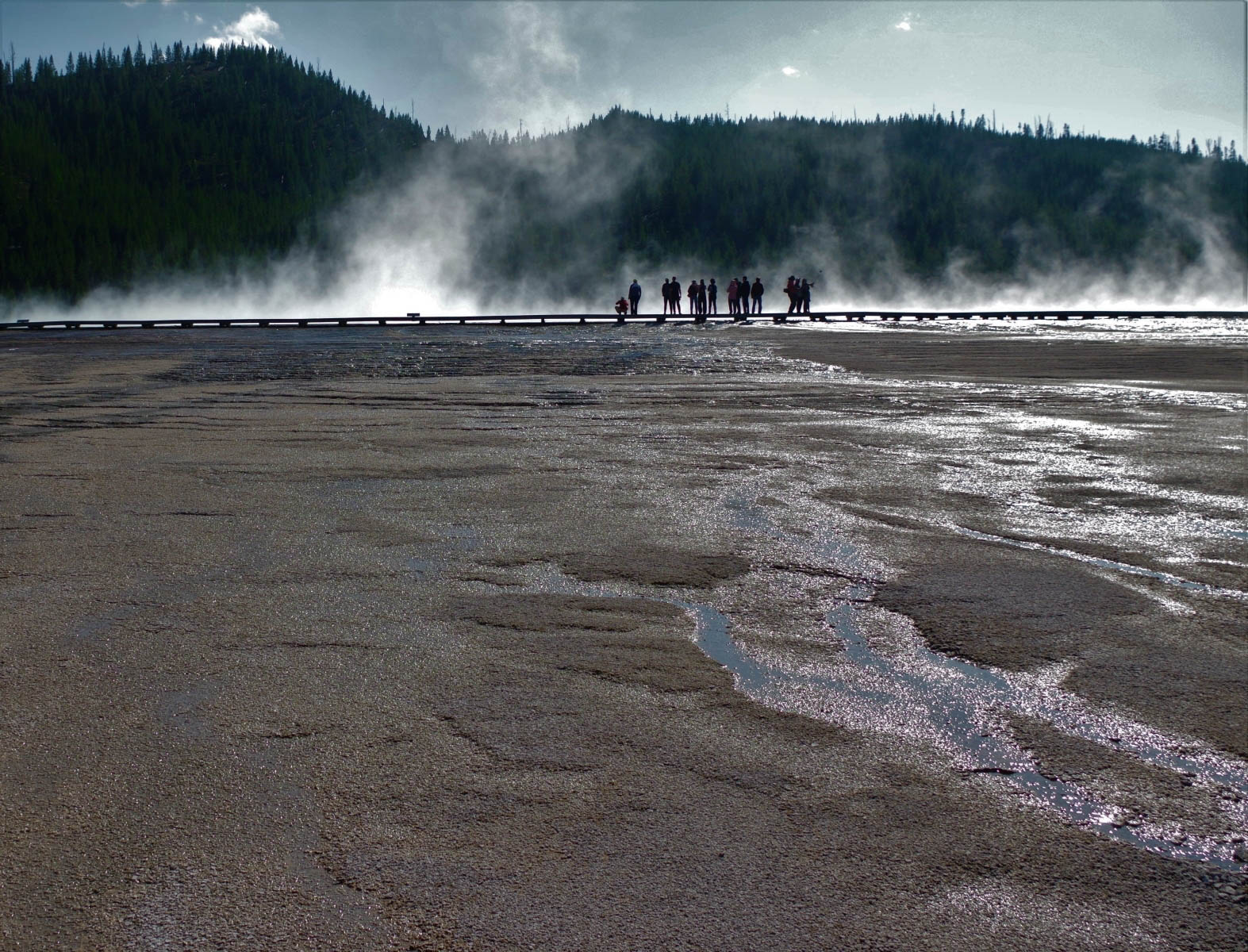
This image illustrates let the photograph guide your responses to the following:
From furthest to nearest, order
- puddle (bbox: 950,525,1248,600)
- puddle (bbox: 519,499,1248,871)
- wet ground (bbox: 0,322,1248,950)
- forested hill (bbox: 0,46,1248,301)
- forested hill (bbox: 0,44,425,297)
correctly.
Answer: forested hill (bbox: 0,46,1248,301)
forested hill (bbox: 0,44,425,297)
puddle (bbox: 950,525,1248,600)
puddle (bbox: 519,499,1248,871)
wet ground (bbox: 0,322,1248,950)

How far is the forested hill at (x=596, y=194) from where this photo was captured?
10019cm

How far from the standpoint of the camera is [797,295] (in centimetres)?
4506

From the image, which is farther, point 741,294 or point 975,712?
point 741,294

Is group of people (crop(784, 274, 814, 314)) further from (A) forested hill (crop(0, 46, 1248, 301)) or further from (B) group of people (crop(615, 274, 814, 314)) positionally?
(A) forested hill (crop(0, 46, 1248, 301))

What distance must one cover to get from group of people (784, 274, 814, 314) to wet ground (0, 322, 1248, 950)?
3702cm

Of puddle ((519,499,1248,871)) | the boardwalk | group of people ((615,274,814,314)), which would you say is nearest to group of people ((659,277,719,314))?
group of people ((615,274,814,314))

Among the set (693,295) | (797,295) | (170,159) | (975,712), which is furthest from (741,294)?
(170,159)

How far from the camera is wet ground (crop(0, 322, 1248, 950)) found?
2207 millimetres

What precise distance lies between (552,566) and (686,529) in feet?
3.25

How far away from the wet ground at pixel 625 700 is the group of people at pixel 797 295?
37015 millimetres

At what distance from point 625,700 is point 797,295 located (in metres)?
43.3

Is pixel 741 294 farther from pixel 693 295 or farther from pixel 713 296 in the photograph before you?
pixel 693 295

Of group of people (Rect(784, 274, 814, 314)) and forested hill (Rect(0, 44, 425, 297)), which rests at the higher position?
forested hill (Rect(0, 44, 425, 297))

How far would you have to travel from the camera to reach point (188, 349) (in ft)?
83.3
